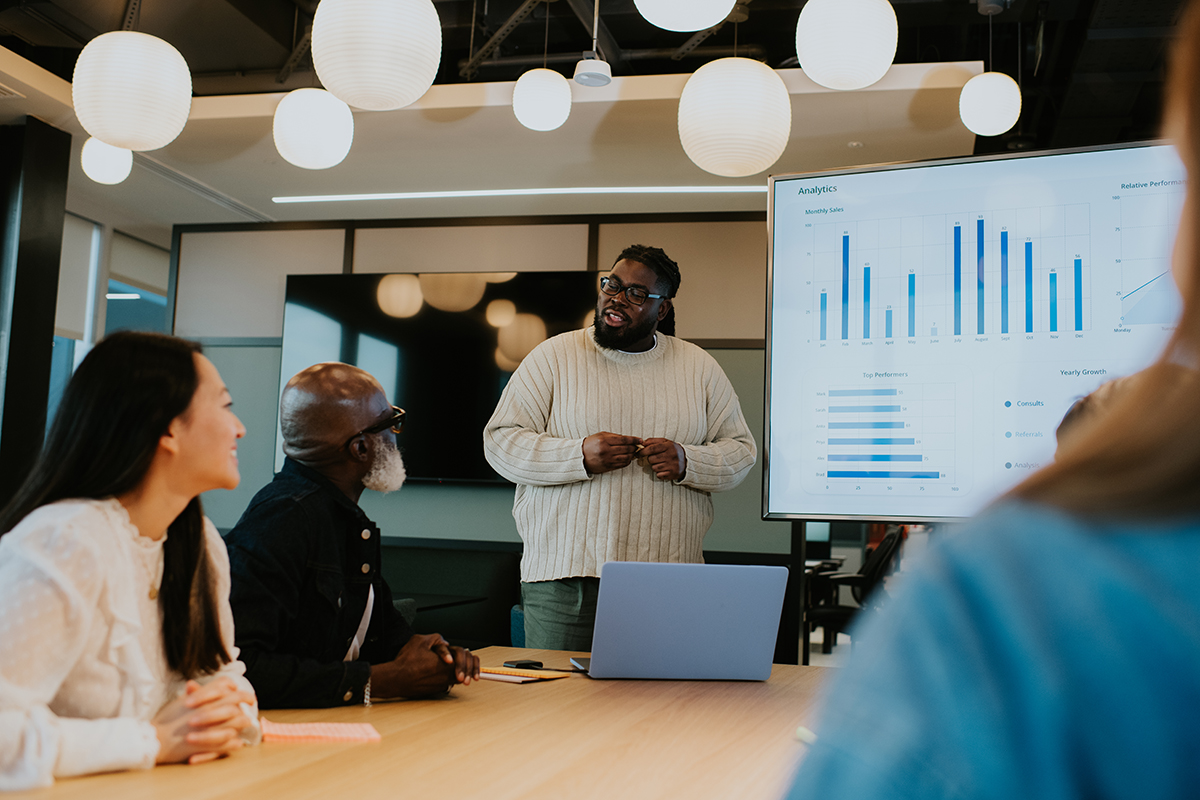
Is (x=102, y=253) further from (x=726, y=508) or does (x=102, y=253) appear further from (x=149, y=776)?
(x=149, y=776)

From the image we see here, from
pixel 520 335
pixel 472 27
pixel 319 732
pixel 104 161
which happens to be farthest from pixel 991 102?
pixel 104 161

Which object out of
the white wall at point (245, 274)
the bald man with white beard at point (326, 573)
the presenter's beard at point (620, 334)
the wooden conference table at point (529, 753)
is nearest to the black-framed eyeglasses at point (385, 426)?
the bald man with white beard at point (326, 573)

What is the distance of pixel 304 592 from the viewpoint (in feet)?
4.68

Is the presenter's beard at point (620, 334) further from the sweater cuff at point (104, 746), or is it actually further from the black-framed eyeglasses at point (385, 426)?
the sweater cuff at point (104, 746)

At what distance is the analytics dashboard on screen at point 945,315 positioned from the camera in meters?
1.56

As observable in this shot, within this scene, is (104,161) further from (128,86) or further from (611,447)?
(611,447)

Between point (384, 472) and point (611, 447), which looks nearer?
point (384, 472)

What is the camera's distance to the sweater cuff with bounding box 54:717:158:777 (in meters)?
0.89

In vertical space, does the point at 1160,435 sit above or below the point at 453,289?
below

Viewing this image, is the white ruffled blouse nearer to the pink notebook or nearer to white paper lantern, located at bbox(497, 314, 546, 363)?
the pink notebook

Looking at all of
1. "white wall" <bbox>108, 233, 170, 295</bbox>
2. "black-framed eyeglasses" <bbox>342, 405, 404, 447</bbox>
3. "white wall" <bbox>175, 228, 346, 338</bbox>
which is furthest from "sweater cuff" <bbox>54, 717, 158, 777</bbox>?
"white wall" <bbox>108, 233, 170, 295</bbox>

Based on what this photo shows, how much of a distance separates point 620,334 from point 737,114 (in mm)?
991

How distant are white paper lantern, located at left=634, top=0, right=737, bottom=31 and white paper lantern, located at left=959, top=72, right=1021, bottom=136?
143cm

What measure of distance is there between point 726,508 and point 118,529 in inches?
150
